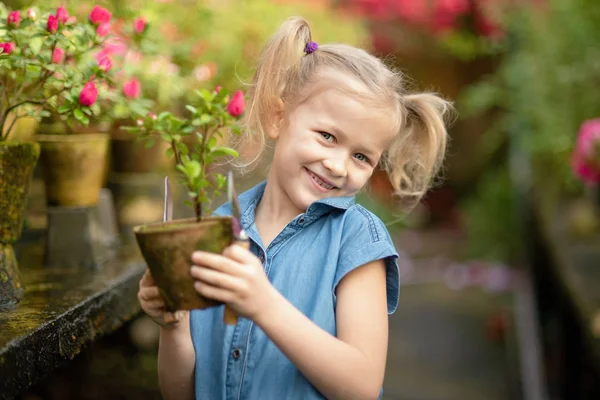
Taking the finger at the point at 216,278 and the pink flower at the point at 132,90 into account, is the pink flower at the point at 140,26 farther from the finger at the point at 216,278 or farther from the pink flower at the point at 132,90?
the finger at the point at 216,278

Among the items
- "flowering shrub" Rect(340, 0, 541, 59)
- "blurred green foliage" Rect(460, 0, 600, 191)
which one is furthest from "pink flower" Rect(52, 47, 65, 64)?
"flowering shrub" Rect(340, 0, 541, 59)

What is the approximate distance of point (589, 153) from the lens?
10.9 ft

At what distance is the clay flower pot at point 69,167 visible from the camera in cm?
242

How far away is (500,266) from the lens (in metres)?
6.30

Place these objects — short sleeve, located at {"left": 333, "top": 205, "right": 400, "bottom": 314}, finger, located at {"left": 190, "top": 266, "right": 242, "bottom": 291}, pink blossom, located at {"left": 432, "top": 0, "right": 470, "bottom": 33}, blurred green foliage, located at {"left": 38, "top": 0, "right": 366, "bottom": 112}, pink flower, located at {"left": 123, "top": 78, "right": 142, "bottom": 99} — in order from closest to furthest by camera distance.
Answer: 1. finger, located at {"left": 190, "top": 266, "right": 242, "bottom": 291}
2. short sleeve, located at {"left": 333, "top": 205, "right": 400, "bottom": 314}
3. pink flower, located at {"left": 123, "top": 78, "right": 142, "bottom": 99}
4. blurred green foliage, located at {"left": 38, "top": 0, "right": 366, "bottom": 112}
5. pink blossom, located at {"left": 432, "top": 0, "right": 470, "bottom": 33}

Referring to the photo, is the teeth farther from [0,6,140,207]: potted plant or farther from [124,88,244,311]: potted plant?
[0,6,140,207]: potted plant

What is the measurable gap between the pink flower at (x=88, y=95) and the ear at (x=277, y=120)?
383 millimetres

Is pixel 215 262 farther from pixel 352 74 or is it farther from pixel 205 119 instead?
pixel 352 74

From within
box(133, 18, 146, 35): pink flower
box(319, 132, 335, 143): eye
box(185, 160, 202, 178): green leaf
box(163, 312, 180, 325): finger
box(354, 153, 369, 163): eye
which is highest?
box(133, 18, 146, 35): pink flower

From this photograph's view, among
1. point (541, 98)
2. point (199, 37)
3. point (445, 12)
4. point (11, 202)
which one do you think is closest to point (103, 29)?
point (11, 202)

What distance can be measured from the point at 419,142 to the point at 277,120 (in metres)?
0.36

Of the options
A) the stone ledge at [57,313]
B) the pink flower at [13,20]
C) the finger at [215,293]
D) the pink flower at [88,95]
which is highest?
the pink flower at [13,20]

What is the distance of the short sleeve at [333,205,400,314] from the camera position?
5.21ft

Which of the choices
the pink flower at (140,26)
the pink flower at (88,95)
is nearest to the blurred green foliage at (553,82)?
the pink flower at (140,26)
